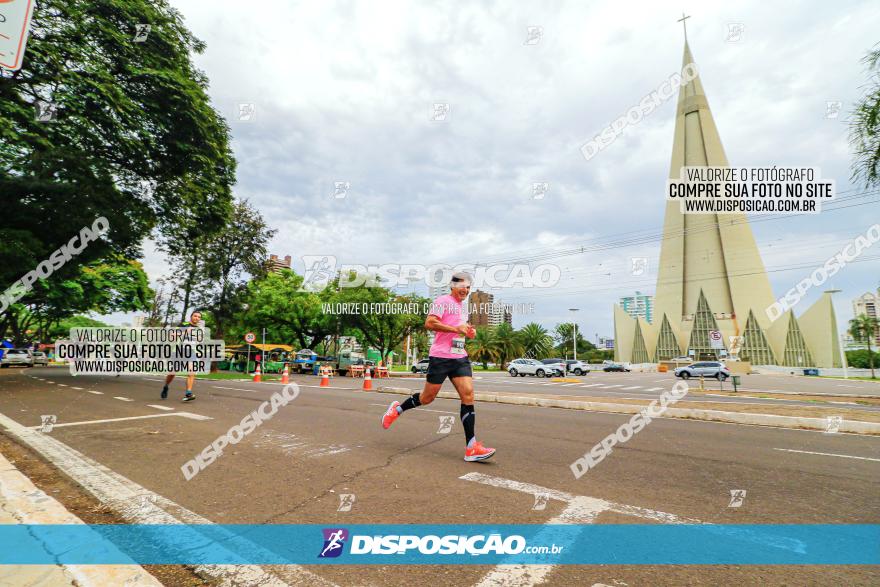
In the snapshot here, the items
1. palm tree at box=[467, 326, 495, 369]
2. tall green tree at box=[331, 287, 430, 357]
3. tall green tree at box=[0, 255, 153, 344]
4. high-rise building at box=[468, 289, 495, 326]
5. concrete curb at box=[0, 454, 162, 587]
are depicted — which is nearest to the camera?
concrete curb at box=[0, 454, 162, 587]

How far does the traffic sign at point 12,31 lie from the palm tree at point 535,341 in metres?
60.1

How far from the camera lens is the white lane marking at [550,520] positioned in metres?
1.97

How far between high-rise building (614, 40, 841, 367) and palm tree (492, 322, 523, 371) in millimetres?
35782

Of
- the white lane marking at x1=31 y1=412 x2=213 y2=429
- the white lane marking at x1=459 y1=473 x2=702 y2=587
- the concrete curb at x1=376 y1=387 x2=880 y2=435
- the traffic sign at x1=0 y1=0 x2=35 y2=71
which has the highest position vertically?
the traffic sign at x1=0 y1=0 x2=35 y2=71

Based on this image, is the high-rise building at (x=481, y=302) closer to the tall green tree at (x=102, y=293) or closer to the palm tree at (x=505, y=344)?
the palm tree at (x=505, y=344)

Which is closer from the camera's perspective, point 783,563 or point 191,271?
point 783,563

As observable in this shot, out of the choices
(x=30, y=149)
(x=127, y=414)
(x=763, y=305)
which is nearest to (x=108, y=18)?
(x=30, y=149)

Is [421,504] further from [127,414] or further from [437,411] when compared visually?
[127,414]

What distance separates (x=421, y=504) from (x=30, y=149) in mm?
17576

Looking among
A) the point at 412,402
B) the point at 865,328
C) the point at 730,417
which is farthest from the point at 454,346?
the point at 865,328

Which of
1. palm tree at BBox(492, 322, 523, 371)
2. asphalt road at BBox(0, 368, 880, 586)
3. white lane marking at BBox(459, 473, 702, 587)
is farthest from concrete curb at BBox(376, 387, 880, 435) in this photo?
palm tree at BBox(492, 322, 523, 371)

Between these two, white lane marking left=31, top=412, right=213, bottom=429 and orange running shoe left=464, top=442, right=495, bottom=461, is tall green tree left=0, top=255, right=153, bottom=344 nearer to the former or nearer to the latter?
white lane marking left=31, top=412, right=213, bottom=429

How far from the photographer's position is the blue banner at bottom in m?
2.16

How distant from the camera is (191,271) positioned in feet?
92.9
